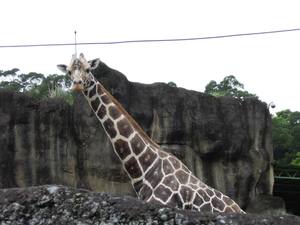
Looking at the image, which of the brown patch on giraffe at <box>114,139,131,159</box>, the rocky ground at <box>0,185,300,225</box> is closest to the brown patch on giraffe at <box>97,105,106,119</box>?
the brown patch on giraffe at <box>114,139,131,159</box>

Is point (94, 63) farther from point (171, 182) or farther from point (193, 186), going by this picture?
point (193, 186)

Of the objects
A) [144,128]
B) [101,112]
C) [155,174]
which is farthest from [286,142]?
[155,174]

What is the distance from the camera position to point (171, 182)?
9.12 meters

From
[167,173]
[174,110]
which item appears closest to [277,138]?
[174,110]

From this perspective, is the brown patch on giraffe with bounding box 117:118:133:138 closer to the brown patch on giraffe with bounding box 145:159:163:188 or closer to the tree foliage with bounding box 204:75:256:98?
the brown patch on giraffe with bounding box 145:159:163:188

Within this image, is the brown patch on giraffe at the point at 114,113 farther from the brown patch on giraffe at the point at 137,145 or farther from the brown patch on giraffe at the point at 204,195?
the brown patch on giraffe at the point at 204,195

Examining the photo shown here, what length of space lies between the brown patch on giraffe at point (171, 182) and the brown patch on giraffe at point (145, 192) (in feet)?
0.72

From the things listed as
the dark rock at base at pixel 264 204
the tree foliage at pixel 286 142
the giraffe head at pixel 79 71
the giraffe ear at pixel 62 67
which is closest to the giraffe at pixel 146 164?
the giraffe head at pixel 79 71

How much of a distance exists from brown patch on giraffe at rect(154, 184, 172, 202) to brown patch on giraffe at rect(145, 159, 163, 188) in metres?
0.11

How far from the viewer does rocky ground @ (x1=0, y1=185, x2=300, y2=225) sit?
2430 mm

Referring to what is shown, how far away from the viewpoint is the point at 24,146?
1642cm

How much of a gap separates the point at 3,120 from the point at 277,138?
3210 cm

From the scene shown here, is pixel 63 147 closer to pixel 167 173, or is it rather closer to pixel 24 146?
pixel 24 146

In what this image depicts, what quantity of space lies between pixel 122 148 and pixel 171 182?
95cm
